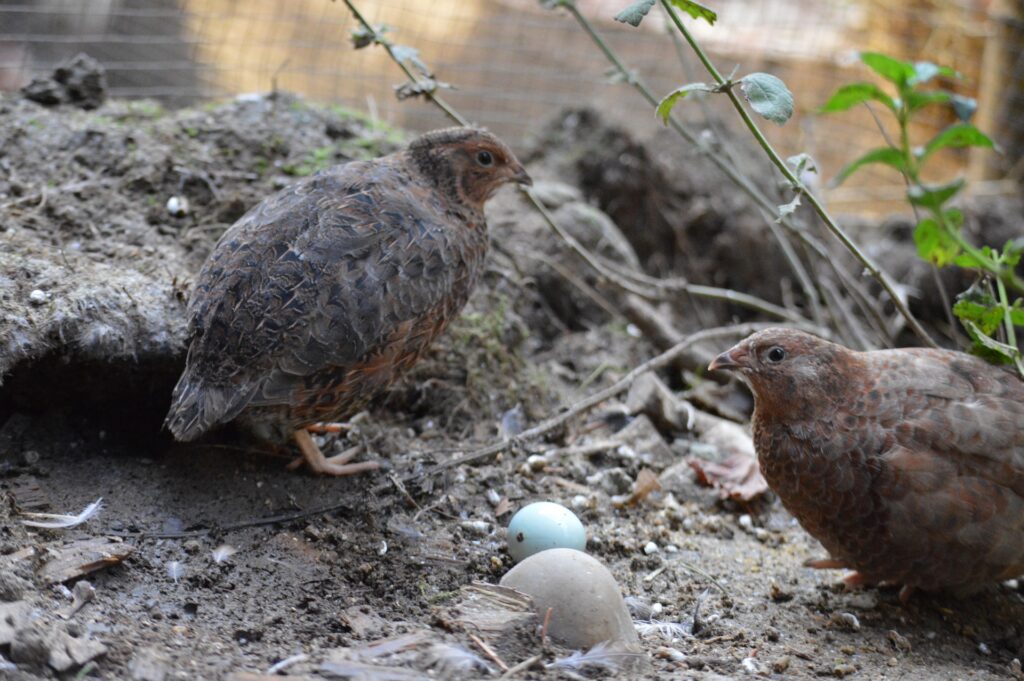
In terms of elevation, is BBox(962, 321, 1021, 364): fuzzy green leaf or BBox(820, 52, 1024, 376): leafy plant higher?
BBox(820, 52, 1024, 376): leafy plant

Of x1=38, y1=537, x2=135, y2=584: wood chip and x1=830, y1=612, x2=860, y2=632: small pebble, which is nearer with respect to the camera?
x1=38, y1=537, x2=135, y2=584: wood chip

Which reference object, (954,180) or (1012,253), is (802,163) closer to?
(954,180)

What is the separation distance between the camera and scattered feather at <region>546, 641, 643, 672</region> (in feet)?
8.29

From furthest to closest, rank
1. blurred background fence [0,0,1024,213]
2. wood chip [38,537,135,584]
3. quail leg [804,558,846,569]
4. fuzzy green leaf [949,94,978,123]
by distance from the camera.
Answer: blurred background fence [0,0,1024,213] < fuzzy green leaf [949,94,978,123] < quail leg [804,558,846,569] < wood chip [38,537,135,584]

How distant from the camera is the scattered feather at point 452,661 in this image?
94.9 inches

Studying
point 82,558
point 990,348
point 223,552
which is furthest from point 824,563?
point 82,558

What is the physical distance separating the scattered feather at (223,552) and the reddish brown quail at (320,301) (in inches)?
14.9

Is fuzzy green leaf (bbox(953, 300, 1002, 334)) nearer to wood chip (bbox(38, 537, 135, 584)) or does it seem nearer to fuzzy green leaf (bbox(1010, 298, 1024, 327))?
fuzzy green leaf (bbox(1010, 298, 1024, 327))

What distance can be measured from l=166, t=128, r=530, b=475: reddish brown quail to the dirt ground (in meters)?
0.35

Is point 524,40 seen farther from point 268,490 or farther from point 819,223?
point 268,490

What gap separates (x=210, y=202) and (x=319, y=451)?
137 centimetres

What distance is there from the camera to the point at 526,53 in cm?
750

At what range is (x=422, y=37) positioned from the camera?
7148 mm

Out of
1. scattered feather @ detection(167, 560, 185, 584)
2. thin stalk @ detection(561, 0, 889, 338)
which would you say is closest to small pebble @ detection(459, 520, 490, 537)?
scattered feather @ detection(167, 560, 185, 584)
